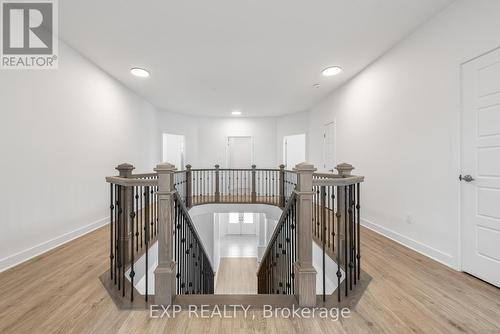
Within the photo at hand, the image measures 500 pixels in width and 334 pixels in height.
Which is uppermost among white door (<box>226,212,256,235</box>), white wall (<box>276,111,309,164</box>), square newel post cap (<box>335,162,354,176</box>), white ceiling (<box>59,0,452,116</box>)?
white ceiling (<box>59,0,452,116</box>)

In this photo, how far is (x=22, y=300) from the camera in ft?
5.82

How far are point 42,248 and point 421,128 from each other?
488 cm

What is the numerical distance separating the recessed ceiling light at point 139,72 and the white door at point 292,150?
4.79 m

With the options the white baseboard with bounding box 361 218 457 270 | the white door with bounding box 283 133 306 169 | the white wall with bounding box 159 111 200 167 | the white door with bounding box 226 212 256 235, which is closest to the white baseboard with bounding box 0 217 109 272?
the white wall with bounding box 159 111 200 167

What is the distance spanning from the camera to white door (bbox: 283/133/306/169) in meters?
7.54

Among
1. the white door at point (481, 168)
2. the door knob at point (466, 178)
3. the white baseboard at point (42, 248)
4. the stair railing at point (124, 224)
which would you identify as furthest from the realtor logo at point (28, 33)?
the door knob at point (466, 178)

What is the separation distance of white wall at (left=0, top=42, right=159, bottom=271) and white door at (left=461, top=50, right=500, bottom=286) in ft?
15.5

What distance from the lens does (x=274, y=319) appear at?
5.28 ft

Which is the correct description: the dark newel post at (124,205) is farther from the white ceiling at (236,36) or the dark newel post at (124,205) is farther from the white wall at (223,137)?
the white wall at (223,137)

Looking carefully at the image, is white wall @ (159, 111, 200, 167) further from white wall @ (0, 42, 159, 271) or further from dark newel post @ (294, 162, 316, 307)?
dark newel post @ (294, 162, 316, 307)

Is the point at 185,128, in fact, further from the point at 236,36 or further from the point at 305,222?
the point at 305,222

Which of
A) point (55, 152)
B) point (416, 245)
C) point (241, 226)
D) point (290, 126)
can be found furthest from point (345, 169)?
point (241, 226)

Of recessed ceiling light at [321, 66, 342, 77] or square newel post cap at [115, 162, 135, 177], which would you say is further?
recessed ceiling light at [321, 66, 342, 77]

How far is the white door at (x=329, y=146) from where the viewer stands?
5098 millimetres
